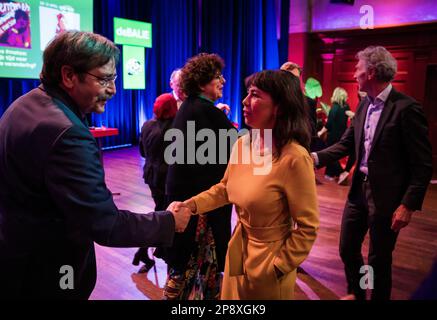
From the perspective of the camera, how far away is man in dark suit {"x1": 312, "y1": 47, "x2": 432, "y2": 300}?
204 cm

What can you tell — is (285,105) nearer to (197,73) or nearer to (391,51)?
(197,73)

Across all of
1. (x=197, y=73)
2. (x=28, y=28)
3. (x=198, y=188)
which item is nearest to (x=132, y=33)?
(x=28, y=28)

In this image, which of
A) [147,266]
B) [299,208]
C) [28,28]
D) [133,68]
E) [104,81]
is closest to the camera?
[104,81]

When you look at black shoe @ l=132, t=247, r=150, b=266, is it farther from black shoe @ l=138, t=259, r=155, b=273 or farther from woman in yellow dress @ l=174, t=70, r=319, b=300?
woman in yellow dress @ l=174, t=70, r=319, b=300

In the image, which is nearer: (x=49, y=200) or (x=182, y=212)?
(x=49, y=200)

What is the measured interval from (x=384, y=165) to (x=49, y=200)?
175cm

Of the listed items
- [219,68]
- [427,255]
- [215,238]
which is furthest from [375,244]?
[427,255]

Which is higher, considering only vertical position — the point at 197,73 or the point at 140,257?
the point at 197,73

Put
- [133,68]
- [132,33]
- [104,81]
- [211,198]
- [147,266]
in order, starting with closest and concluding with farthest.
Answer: [104,81] < [211,198] < [147,266] < [132,33] < [133,68]

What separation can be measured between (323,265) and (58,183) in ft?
8.75

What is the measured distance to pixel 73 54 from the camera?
1.21 meters

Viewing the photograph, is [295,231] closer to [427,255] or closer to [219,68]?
[219,68]

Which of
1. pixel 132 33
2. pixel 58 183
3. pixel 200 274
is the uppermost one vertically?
pixel 132 33

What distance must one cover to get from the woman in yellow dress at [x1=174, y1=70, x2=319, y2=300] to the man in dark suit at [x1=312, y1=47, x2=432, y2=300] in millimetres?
830
